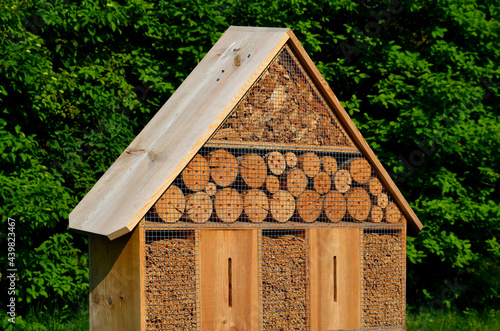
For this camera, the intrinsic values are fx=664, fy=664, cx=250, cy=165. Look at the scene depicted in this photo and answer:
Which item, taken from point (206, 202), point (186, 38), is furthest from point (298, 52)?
point (186, 38)

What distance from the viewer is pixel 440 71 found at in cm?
950

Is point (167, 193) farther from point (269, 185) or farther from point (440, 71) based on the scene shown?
point (440, 71)

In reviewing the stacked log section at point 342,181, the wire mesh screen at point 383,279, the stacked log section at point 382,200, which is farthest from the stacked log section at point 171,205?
the stacked log section at point 382,200

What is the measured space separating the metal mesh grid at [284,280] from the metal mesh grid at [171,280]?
0.52 meters

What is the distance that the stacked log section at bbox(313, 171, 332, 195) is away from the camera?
Answer: 4.97m

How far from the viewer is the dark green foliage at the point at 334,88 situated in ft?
25.1

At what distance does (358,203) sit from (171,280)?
5.36 ft

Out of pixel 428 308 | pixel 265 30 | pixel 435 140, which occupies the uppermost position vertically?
pixel 265 30

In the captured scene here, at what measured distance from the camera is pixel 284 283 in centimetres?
479

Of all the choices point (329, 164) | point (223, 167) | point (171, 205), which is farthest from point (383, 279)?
point (171, 205)

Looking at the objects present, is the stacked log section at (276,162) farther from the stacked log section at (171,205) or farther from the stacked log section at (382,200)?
the stacked log section at (382,200)

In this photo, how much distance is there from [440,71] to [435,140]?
147cm

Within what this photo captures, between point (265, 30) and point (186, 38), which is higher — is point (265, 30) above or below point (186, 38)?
below

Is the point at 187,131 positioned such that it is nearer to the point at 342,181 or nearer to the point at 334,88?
the point at 342,181
